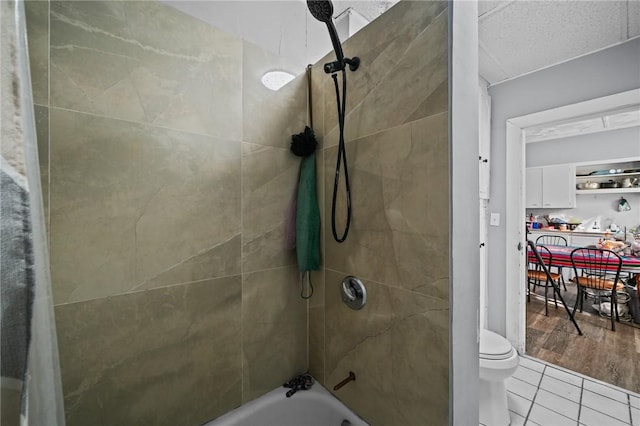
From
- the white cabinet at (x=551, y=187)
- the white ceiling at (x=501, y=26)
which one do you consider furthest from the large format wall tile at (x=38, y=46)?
the white cabinet at (x=551, y=187)

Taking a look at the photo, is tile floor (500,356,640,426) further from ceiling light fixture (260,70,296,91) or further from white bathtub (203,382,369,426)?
ceiling light fixture (260,70,296,91)

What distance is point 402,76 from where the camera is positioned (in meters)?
0.95

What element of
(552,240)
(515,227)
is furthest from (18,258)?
(552,240)

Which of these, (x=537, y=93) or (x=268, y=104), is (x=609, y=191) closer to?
(x=537, y=93)

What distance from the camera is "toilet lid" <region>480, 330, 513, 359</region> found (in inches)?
61.1

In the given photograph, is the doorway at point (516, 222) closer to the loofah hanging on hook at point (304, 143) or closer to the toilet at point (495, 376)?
the toilet at point (495, 376)

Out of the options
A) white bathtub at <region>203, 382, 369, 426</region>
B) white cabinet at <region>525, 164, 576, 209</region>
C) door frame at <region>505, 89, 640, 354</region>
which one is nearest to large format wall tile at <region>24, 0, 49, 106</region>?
white bathtub at <region>203, 382, 369, 426</region>

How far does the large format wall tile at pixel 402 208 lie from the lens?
848 mm

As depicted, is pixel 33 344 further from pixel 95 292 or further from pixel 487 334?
pixel 487 334

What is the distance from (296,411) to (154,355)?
2.28 ft

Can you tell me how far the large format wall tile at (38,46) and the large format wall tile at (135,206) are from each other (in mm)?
57

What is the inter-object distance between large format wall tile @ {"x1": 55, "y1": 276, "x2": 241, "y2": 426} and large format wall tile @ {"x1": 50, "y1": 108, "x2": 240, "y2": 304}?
0.06m

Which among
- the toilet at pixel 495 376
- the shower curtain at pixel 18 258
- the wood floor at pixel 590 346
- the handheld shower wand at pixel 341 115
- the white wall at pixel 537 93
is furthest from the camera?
the wood floor at pixel 590 346

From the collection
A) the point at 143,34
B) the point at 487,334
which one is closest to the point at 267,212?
the point at 143,34
